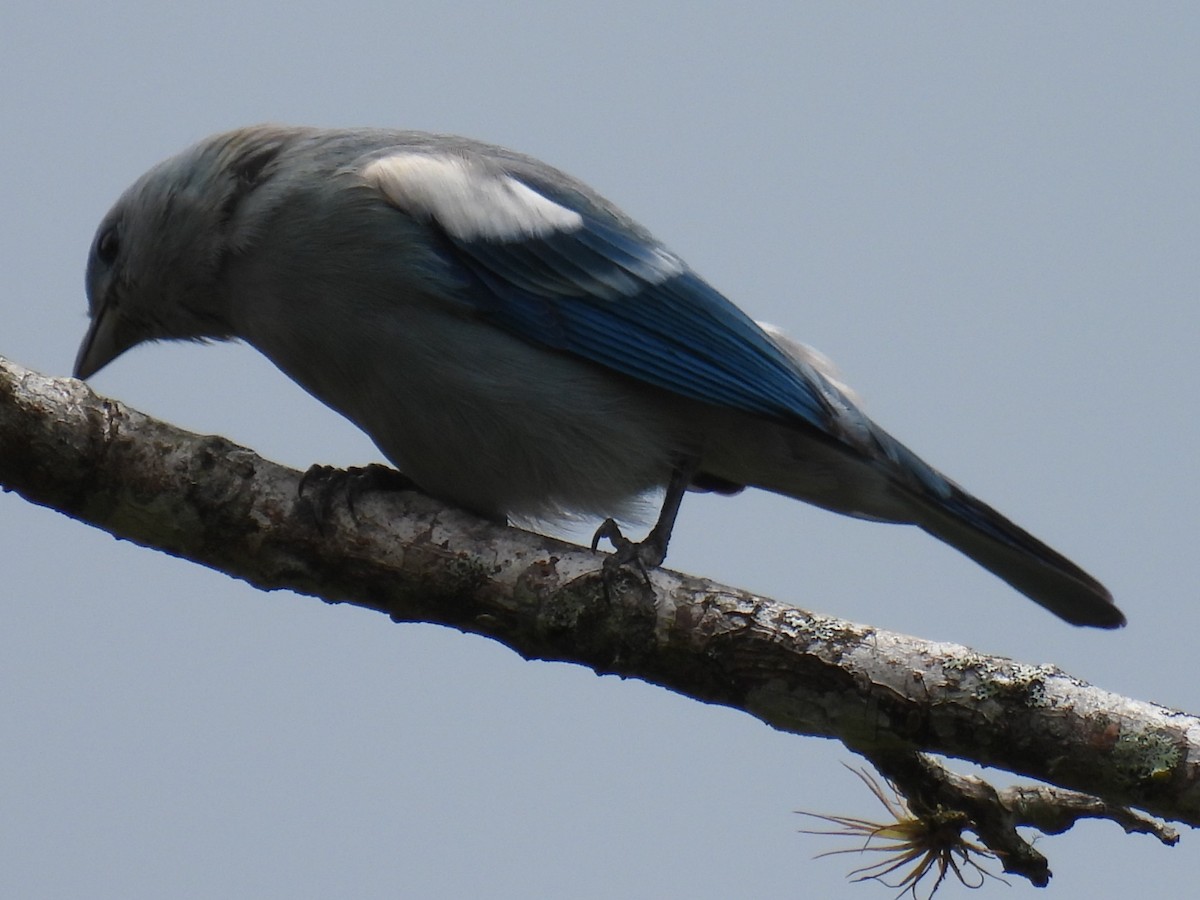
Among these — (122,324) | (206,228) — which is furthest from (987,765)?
(122,324)

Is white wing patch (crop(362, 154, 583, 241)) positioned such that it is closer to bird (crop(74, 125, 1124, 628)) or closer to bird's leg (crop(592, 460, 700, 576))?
bird (crop(74, 125, 1124, 628))

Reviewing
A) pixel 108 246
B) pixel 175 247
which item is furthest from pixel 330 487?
pixel 108 246

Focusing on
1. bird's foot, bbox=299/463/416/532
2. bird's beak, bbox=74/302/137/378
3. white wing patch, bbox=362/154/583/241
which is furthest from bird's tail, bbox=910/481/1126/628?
bird's beak, bbox=74/302/137/378

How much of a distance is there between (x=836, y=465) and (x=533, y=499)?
111 centimetres

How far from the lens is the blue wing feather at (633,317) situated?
14.7 ft

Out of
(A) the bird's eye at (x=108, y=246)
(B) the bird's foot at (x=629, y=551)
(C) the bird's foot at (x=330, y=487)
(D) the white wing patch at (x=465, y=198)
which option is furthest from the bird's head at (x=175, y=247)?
(B) the bird's foot at (x=629, y=551)

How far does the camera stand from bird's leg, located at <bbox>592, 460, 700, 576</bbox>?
12.4ft

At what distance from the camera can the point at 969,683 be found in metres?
3.50

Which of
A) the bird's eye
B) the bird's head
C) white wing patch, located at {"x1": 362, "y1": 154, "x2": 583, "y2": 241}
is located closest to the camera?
white wing patch, located at {"x1": 362, "y1": 154, "x2": 583, "y2": 241}

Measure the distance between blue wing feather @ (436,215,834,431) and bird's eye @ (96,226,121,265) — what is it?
1.63m

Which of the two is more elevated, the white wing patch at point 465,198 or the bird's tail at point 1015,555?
the white wing patch at point 465,198

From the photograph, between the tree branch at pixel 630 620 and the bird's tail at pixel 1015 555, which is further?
the bird's tail at pixel 1015 555

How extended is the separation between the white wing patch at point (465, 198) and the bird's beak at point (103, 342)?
Result: 4.57 ft

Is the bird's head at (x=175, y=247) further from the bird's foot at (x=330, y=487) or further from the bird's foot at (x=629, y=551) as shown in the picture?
the bird's foot at (x=629, y=551)
